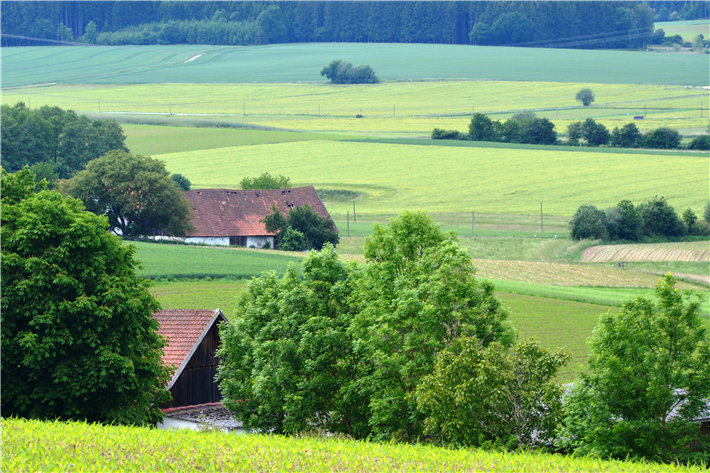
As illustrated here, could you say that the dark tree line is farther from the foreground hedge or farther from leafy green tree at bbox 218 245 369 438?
the foreground hedge

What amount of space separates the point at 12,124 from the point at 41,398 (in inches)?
3388

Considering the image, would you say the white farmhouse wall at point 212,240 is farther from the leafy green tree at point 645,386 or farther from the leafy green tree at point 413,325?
the leafy green tree at point 645,386

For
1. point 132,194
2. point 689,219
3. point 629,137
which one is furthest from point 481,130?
point 132,194

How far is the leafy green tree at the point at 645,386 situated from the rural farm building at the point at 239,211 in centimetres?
6409

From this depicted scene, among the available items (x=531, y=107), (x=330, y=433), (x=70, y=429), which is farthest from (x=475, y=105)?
(x=70, y=429)

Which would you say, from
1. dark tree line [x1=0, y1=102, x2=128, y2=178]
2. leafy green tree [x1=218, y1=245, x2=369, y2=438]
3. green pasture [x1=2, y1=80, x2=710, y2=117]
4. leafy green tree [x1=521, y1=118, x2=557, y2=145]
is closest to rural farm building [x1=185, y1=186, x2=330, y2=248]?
dark tree line [x1=0, y1=102, x2=128, y2=178]

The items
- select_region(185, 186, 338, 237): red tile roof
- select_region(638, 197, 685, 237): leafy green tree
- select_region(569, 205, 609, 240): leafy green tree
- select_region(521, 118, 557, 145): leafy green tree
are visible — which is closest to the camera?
select_region(569, 205, 609, 240): leafy green tree

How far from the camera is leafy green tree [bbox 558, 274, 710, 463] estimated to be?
20.7 meters

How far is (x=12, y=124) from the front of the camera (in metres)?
102

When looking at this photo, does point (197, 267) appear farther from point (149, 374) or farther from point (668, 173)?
point (668, 173)

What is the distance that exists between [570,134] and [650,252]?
7056 cm

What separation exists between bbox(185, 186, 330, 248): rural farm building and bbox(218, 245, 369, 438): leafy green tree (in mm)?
52873

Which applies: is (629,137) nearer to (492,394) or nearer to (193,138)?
(193,138)

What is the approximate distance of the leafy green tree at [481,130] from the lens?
148 m
